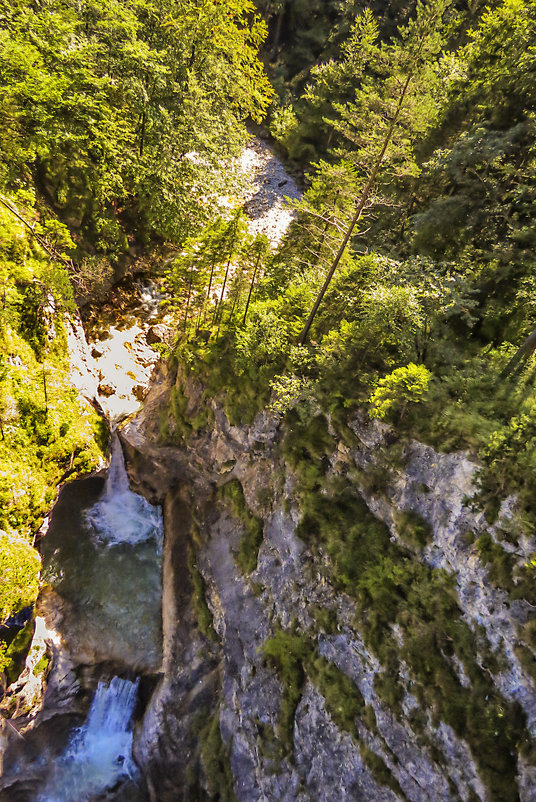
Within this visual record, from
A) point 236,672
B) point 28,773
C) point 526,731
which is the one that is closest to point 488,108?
point 526,731

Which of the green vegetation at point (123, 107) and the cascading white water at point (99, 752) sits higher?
the green vegetation at point (123, 107)

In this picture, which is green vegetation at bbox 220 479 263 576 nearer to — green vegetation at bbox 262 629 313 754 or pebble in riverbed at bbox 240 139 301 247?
green vegetation at bbox 262 629 313 754

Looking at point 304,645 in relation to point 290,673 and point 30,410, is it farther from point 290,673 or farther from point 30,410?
point 30,410

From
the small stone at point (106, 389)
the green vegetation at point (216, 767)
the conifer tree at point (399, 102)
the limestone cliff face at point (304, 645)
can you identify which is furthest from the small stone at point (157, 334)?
the green vegetation at point (216, 767)

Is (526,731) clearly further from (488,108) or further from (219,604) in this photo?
(488,108)

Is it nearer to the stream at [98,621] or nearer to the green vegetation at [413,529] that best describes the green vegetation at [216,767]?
the stream at [98,621]

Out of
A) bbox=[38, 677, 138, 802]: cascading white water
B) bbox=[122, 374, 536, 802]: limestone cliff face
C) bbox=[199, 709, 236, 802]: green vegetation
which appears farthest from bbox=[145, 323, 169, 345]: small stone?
bbox=[199, 709, 236, 802]: green vegetation
